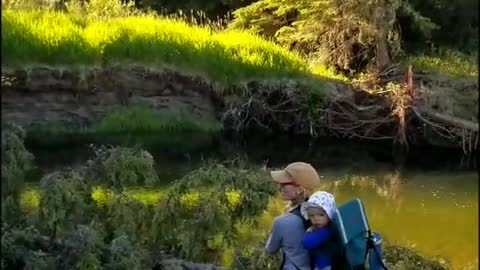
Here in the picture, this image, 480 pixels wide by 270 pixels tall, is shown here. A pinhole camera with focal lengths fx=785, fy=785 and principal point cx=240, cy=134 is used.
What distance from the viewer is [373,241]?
4047 millimetres

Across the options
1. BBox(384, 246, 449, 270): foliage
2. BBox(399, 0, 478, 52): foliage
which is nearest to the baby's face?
BBox(384, 246, 449, 270): foliage

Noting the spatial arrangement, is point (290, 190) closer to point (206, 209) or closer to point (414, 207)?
point (206, 209)

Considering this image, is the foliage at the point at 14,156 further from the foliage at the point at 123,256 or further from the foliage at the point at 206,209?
the foliage at the point at 206,209

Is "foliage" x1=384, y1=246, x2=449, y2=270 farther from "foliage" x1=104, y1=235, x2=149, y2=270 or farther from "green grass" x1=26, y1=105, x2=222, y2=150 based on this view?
"green grass" x1=26, y1=105, x2=222, y2=150

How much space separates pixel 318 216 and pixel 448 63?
14.3m

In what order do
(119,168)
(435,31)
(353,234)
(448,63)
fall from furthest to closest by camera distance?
(435,31) < (448,63) < (119,168) < (353,234)

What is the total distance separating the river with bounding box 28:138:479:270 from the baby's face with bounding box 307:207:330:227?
360 centimetres

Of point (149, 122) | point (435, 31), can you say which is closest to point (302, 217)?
point (149, 122)

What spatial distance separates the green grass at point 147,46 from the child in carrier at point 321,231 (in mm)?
11208

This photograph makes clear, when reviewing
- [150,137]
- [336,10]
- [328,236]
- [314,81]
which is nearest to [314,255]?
[328,236]

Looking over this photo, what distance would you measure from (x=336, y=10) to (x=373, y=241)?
13.2 metres

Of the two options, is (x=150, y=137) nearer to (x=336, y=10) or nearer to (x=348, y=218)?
(x=336, y=10)

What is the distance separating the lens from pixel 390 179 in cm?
1252

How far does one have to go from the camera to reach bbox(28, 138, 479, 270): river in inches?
355
